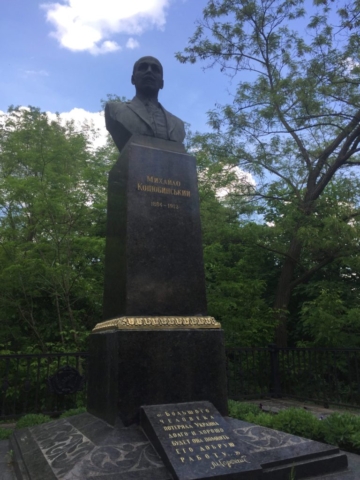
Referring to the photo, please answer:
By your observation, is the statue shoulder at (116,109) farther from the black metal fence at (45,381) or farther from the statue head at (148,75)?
the black metal fence at (45,381)

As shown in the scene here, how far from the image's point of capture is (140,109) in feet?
20.0

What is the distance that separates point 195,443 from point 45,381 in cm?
791

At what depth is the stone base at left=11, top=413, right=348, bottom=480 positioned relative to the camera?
10.8ft

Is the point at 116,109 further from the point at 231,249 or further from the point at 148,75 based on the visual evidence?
the point at 231,249

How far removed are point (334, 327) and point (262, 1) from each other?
11.0m

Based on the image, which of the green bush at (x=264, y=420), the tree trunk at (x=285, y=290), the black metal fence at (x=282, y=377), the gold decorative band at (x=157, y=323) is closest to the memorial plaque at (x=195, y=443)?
the gold decorative band at (x=157, y=323)

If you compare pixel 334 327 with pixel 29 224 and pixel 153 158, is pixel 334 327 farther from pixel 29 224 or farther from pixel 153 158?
pixel 29 224

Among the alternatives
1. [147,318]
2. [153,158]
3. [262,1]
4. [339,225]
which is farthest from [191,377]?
[262,1]

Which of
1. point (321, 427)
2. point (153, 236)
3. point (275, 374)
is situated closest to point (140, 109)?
point (153, 236)

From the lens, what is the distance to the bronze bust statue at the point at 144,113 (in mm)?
5930

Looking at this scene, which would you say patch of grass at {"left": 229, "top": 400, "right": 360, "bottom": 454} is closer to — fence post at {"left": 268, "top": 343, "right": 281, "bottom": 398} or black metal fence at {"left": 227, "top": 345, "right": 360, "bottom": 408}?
black metal fence at {"left": 227, "top": 345, "right": 360, "bottom": 408}

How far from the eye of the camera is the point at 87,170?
12.4 metres

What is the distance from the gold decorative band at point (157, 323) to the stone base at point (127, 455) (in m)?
1.01

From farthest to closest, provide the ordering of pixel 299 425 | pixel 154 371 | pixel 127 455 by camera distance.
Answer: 1. pixel 299 425
2. pixel 154 371
3. pixel 127 455
